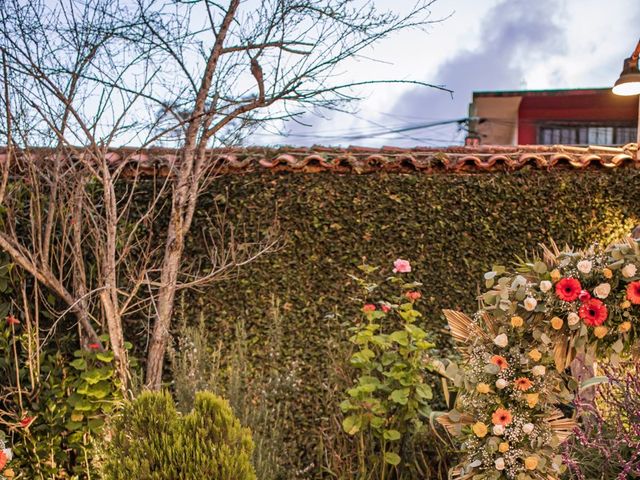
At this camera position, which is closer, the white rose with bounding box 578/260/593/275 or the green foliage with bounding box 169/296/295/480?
the white rose with bounding box 578/260/593/275

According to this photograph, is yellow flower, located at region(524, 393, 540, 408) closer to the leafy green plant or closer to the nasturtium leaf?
the leafy green plant

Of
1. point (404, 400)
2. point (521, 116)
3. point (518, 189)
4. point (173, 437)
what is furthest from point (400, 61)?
point (521, 116)

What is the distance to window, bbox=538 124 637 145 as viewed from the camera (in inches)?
514

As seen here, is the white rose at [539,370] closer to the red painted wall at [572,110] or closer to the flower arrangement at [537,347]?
the flower arrangement at [537,347]

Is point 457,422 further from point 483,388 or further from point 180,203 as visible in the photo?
point 180,203

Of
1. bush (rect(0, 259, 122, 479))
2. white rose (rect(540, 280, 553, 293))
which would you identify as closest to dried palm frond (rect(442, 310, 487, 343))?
white rose (rect(540, 280, 553, 293))

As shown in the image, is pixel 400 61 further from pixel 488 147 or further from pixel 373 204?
pixel 488 147

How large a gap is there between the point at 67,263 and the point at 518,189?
3543 mm

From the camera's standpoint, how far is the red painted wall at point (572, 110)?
12688 mm

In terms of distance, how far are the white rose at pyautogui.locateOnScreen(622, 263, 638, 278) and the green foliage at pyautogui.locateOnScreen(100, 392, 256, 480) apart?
1770 mm

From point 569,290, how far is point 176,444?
1765 mm

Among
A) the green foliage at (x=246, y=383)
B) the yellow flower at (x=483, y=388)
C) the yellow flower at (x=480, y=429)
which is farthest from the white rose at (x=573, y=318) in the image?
the green foliage at (x=246, y=383)

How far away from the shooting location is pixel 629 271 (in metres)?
2.55

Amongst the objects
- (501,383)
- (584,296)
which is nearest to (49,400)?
(501,383)
